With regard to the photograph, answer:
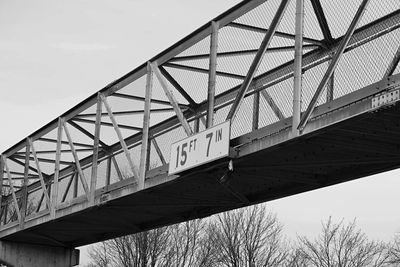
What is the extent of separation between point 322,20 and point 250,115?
2.74 metres

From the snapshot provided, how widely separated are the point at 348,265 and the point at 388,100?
131 feet

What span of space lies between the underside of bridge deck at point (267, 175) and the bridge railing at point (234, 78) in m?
0.70

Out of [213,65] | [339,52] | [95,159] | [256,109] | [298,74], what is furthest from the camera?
[95,159]

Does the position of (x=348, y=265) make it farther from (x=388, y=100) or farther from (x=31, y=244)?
(x=388, y=100)

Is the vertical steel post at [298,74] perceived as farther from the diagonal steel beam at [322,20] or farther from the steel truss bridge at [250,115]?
the diagonal steel beam at [322,20]

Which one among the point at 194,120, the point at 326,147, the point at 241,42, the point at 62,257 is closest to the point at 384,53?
the point at 326,147

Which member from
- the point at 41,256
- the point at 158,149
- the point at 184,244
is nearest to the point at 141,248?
the point at 184,244

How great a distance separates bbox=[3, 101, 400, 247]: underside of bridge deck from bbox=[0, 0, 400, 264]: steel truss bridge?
0.10ft

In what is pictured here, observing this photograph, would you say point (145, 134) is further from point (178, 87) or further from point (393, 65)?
point (393, 65)

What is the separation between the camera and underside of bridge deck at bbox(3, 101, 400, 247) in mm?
13172

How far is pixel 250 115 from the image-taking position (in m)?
17.7

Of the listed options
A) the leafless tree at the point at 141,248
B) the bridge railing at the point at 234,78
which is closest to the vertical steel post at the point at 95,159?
the bridge railing at the point at 234,78

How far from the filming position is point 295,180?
1681cm

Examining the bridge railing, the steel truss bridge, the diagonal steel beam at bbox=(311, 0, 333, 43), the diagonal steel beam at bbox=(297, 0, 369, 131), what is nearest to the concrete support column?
the steel truss bridge
